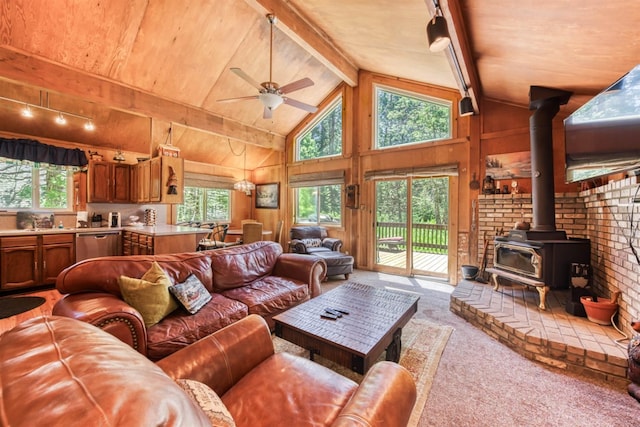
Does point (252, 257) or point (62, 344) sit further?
point (252, 257)

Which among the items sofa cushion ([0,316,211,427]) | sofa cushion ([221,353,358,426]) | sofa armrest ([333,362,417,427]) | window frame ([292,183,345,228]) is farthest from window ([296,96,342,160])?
sofa cushion ([0,316,211,427])

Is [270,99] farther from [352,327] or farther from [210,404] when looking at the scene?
[210,404]

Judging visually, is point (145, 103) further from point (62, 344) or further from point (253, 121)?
point (62, 344)

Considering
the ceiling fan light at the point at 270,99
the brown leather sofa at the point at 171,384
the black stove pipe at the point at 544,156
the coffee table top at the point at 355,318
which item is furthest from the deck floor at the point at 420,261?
the brown leather sofa at the point at 171,384

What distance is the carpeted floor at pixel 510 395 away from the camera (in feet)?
5.24

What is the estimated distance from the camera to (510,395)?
181 cm

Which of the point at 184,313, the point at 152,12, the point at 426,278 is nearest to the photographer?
the point at 184,313

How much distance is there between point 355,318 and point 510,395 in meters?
1.15

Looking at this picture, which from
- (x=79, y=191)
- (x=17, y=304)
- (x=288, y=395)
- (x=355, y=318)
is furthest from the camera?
(x=79, y=191)

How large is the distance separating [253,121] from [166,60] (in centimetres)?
213

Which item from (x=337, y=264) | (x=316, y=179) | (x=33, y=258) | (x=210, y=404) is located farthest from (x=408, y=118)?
(x=33, y=258)

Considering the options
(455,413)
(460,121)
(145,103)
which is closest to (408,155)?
(460,121)

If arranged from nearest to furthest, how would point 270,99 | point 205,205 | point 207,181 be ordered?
1. point 270,99
2. point 207,181
3. point 205,205

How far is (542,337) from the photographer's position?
220cm
